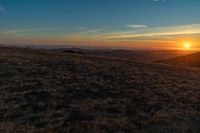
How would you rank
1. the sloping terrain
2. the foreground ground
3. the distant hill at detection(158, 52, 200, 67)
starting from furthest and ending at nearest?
the distant hill at detection(158, 52, 200, 67), the sloping terrain, the foreground ground

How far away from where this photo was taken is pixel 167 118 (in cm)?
858

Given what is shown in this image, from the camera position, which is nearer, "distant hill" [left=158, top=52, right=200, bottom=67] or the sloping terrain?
the sloping terrain

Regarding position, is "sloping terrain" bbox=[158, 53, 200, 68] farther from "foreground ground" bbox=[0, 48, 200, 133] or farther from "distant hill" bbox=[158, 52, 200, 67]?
"foreground ground" bbox=[0, 48, 200, 133]

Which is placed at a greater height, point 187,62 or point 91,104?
point 91,104

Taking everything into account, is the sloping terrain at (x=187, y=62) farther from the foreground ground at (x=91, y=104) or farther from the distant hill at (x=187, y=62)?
the foreground ground at (x=91, y=104)

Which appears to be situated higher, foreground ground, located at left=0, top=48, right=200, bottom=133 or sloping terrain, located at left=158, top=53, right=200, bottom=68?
foreground ground, located at left=0, top=48, right=200, bottom=133

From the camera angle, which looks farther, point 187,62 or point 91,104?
point 187,62

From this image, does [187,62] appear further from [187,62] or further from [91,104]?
[91,104]

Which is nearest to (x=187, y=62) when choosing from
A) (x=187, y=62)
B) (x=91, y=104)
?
(x=187, y=62)

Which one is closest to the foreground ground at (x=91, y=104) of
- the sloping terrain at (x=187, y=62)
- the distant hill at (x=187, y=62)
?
the sloping terrain at (x=187, y=62)

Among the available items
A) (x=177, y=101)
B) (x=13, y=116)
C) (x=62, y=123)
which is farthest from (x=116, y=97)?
(x=13, y=116)

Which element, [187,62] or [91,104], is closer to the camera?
[91,104]

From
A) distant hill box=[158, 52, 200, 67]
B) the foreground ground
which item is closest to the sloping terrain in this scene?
distant hill box=[158, 52, 200, 67]

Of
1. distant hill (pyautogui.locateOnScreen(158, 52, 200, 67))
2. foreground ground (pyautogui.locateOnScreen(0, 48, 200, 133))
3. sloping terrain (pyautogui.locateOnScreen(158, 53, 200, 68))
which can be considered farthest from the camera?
distant hill (pyautogui.locateOnScreen(158, 52, 200, 67))
